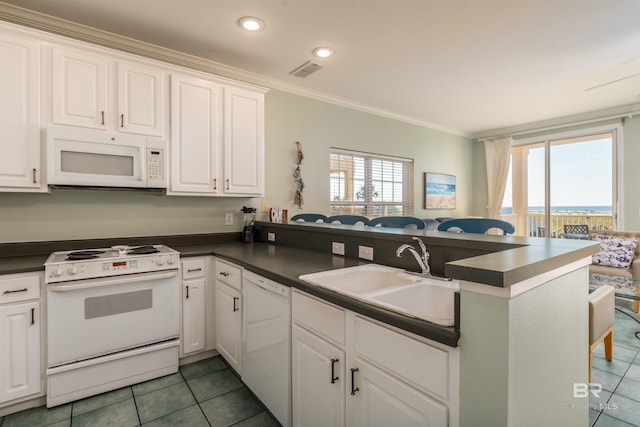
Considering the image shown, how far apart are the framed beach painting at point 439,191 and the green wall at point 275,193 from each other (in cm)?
13

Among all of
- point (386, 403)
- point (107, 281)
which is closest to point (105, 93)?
point (107, 281)

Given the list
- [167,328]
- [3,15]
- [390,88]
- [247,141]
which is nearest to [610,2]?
[390,88]

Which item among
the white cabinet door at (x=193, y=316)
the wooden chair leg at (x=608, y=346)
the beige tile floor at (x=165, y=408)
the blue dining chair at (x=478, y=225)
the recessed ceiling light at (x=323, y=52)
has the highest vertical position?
the recessed ceiling light at (x=323, y=52)

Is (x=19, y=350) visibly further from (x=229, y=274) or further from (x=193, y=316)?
(x=229, y=274)

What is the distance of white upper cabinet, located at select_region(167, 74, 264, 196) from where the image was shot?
2668mm

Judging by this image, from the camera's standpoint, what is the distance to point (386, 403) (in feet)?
3.56

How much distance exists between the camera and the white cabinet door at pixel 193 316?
242 cm

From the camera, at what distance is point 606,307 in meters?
2.12

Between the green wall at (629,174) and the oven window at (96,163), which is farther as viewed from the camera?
the green wall at (629,174)

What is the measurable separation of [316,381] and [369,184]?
3591 mm

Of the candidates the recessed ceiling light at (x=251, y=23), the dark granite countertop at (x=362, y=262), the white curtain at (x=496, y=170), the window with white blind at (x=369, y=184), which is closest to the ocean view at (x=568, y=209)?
the white curtain at (x=496, y=170)

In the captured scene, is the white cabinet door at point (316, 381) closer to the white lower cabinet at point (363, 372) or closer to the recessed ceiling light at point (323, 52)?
the white lower cabinet at point (363, 372)

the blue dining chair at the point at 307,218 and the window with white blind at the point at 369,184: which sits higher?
the window with white blind at the point at 369,184

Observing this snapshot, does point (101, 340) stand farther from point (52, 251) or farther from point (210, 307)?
point (52, 251)
